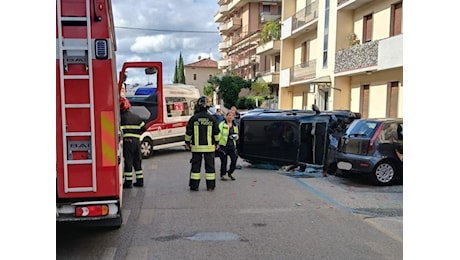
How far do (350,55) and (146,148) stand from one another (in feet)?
41.9

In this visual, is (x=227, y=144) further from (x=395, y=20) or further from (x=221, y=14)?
(x=221, y=14)

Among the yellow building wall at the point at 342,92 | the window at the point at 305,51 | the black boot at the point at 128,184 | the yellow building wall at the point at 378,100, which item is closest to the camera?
the black boot at the point at 128,184

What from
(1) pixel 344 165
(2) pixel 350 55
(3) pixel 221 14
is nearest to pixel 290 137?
(1) pixel 344 165

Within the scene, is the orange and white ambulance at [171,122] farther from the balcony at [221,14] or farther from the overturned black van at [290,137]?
the balcony at [221,14]

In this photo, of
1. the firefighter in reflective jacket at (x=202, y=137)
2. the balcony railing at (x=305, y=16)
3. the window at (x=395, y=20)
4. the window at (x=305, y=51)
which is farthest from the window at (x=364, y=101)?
the firefighter in reflective jacket at (x=202, y=137)

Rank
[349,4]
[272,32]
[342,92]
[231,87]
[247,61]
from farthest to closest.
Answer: [247,61]
[231,87]
[272,32]
[342,92]
[349,4]

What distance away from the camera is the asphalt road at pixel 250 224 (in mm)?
5453

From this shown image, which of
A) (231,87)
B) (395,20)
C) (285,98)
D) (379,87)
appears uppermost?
(395,20)

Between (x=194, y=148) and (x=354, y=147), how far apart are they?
3807mm

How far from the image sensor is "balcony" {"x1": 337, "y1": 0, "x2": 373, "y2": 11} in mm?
22711

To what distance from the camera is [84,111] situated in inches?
177

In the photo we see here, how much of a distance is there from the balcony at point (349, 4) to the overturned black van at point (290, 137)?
40.3 ft

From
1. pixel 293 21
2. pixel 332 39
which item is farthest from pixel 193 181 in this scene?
pixel 293 21
